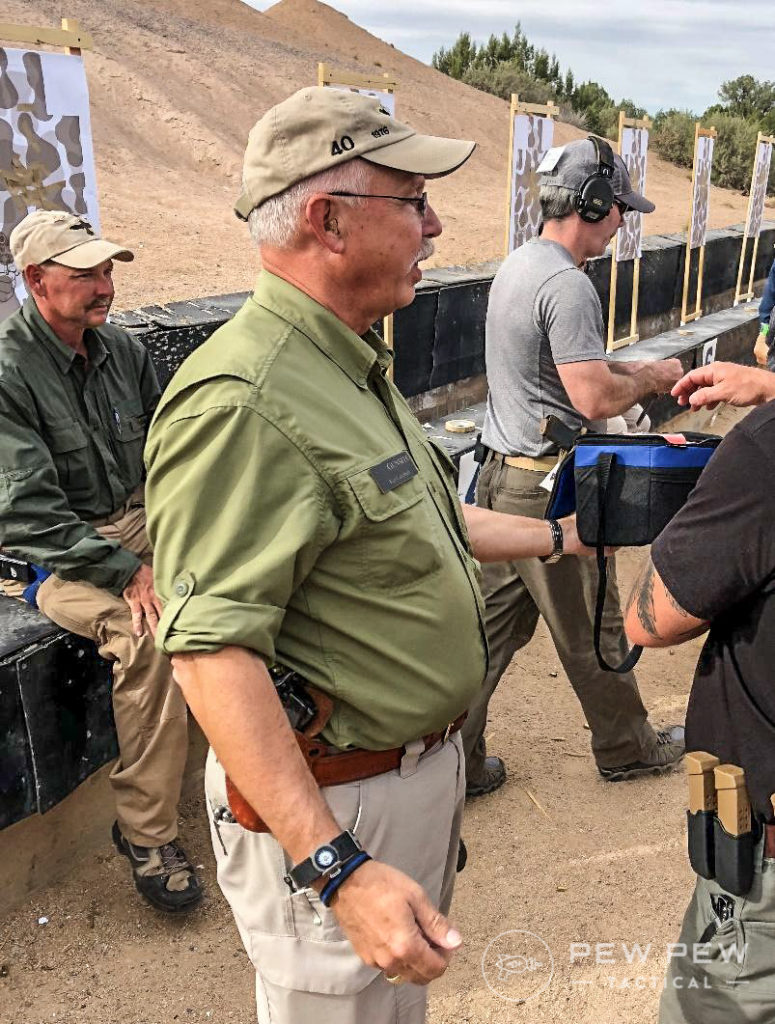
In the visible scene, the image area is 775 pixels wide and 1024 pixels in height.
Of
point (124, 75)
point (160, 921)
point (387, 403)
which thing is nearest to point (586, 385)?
point (387, 403)

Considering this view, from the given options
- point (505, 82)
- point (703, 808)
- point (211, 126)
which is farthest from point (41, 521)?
point (505, 82)

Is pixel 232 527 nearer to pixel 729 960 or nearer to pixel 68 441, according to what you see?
pixel 729 960

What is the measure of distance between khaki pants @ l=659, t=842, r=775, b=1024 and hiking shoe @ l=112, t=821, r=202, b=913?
1.48 meters

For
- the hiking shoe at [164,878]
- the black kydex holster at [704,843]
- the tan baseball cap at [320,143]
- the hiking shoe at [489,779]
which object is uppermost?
the tan baseball cap at [320,143]

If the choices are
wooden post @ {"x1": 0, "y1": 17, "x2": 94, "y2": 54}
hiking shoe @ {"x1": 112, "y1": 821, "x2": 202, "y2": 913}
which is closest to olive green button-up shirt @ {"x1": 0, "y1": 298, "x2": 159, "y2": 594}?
hiking shoe @ {"x1": 112, "y1": 821, "x2": 202, "y2": 913}

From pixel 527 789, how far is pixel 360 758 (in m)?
2.09

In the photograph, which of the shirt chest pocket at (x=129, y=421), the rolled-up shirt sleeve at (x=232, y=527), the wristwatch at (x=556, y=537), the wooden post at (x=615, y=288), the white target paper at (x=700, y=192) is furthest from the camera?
the white target paper at (x=700, y=192)

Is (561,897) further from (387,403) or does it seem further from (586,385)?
(387,403)

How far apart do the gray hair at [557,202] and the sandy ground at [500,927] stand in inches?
79.2

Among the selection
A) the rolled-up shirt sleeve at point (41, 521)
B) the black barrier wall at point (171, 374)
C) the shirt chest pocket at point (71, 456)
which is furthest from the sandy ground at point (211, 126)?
the rolled-up shirt sleeve at point (41, 521)

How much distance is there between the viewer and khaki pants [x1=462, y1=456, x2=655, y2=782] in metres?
3.04

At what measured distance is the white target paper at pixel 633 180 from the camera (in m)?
8.73

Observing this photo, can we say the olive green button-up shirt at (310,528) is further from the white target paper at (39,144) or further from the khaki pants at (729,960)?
the white target paper at (39,144)

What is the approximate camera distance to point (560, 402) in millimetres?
2984
